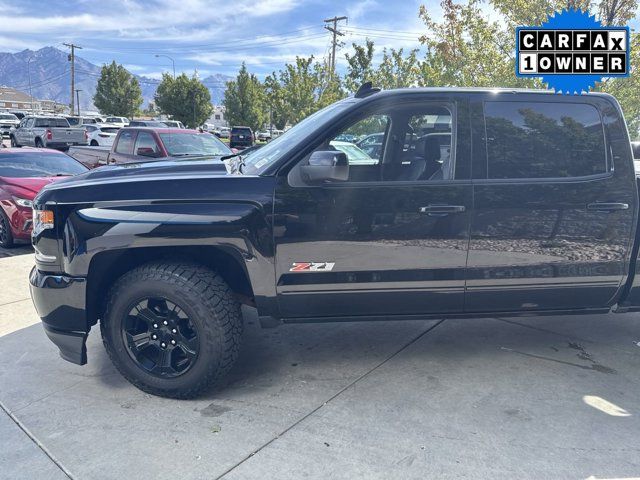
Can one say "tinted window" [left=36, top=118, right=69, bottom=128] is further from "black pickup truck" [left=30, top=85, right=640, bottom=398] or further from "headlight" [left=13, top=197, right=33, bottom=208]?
"black pickup truck" [left=30, top=85, right=640, bottom=398]

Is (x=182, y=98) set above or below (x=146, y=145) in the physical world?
above

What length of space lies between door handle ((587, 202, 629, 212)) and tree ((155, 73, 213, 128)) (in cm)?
4262

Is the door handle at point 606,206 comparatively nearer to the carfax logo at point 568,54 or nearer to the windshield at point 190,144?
the carfax logo at point 568,54

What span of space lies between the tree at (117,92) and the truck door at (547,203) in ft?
168

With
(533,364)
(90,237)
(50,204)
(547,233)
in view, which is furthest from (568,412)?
(50,204)

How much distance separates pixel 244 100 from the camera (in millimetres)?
42688

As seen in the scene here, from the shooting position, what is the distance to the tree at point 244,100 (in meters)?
42.3

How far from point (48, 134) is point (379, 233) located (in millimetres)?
23690

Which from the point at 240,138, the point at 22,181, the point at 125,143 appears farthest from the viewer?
the point at 240,138

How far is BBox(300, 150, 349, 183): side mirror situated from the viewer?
113 inches

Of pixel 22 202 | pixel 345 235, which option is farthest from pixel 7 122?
pixel 345 235

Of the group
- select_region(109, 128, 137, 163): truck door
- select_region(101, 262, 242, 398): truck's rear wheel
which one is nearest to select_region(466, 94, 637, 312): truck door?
select_region(101, 262, 242, 398): truck's rear wheel

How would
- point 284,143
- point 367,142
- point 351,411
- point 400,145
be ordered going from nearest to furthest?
point 351,411 → point 284,143 → point 400,145 → point 367,142

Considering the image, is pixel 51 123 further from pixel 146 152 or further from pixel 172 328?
pixel 172 328
